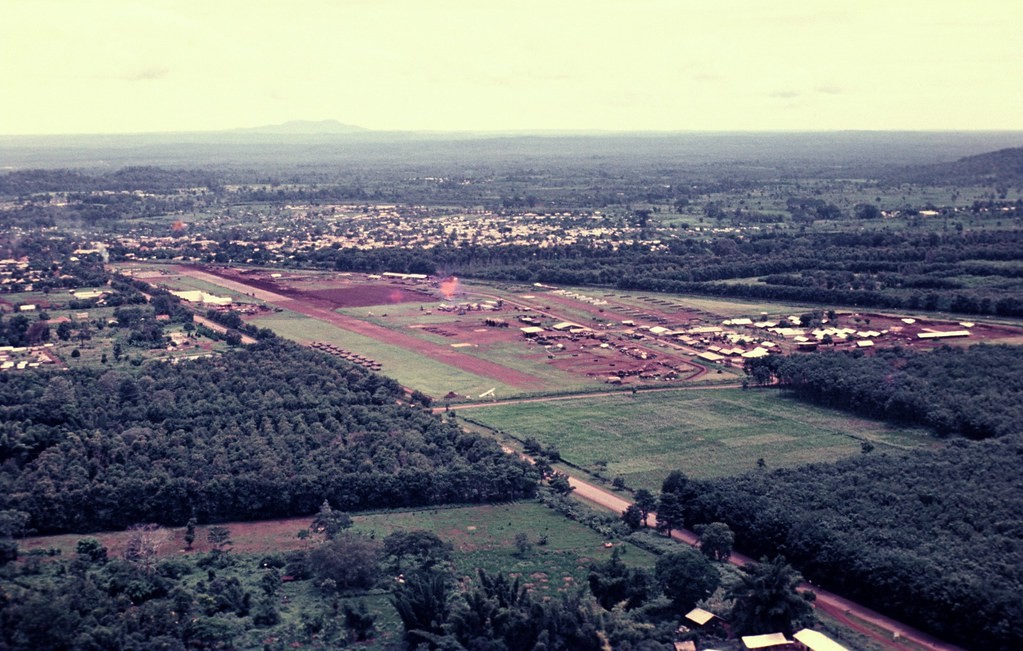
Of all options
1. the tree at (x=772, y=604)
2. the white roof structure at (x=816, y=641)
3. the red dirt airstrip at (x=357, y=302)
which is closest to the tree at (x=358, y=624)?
the tree at (x=772, y=604)

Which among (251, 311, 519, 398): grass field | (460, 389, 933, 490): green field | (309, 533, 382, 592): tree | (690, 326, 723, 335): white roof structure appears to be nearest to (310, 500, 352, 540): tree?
(309, 533, 382, 592): tree

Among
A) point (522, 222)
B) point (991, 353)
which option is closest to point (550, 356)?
point (991, 353)

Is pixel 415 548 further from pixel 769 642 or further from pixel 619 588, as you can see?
pixel 769 642

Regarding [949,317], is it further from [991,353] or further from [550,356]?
[550,356]

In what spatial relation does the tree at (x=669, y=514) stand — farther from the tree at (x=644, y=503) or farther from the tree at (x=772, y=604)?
the tree at (x=772, y=604)

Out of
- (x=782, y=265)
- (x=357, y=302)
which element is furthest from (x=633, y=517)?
(x=782, y=265)

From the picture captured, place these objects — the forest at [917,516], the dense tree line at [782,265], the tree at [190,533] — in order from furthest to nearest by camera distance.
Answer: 1. the dense tree line at [782,265]
2. the tree at [190,533]
3. the forest at [917,516]

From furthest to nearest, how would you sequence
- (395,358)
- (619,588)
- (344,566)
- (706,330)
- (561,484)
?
(706,330), (395,358), (561,484), (344,566), (619,588)
